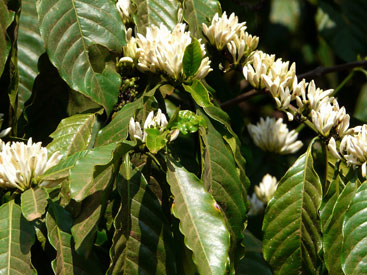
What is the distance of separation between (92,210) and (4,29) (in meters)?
0.52

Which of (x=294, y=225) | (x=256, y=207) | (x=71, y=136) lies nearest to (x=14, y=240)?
(x=71, y=136)

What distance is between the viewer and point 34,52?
1.67 m

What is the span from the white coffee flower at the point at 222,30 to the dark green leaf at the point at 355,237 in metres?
0.51

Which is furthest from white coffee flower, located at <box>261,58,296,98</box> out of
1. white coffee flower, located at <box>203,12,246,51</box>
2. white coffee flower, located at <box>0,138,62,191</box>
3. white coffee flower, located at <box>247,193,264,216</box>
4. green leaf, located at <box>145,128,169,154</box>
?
white coffee flower, located at <box>247,193,264,216</box>

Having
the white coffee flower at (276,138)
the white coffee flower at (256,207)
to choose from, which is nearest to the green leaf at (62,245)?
the white coffee flower at (276,138)

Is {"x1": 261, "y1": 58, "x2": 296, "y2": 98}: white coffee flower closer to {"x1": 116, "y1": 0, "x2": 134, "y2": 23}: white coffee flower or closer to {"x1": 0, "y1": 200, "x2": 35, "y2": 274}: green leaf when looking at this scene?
{"x1": 116, "y1": 0, "x2": 134, "y2": 23}: white coffee flower

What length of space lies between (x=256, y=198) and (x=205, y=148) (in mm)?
1191

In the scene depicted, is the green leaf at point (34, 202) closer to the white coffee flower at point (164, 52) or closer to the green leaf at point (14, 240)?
the green leaf at point (14, 240)

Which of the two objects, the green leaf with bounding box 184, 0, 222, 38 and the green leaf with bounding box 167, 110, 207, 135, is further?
the green leaf with bounding box 184, 0, 222, 38

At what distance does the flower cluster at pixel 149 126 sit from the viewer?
1282 mm

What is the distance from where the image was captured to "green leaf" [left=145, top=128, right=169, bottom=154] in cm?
121

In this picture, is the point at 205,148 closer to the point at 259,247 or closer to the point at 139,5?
the point at 139,5

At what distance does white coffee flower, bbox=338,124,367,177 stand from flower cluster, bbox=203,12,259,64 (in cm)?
34

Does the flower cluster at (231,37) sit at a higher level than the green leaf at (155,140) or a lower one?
higher
